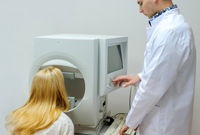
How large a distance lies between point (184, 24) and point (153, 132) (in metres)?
0.54

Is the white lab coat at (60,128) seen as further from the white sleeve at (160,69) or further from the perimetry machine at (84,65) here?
the white sleeve at (160,69)

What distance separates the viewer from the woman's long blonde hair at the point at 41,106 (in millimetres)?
1273

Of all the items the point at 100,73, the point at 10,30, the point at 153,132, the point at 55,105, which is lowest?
the point at 153,132

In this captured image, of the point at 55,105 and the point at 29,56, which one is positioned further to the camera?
the point at 29,56

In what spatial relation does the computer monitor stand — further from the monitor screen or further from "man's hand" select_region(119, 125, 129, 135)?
"man's hand" select_region(119, 125, 129, 135)

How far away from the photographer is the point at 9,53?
2.15 meters

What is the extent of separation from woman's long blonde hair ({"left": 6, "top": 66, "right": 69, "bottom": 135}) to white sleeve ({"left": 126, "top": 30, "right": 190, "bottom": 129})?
1.31ft

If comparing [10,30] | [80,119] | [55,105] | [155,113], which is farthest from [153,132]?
[10,30]

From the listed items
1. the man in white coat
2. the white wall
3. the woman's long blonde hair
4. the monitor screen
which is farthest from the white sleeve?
the white wall

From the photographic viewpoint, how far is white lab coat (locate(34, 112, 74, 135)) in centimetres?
128

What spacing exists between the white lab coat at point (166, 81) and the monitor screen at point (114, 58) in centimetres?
25

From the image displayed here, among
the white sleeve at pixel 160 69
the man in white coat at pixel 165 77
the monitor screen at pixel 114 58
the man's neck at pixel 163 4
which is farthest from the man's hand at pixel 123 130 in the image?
the man's neck at pixel 163 4

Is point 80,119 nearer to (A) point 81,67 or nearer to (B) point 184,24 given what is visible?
(A) point 81,67

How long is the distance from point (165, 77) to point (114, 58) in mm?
427
